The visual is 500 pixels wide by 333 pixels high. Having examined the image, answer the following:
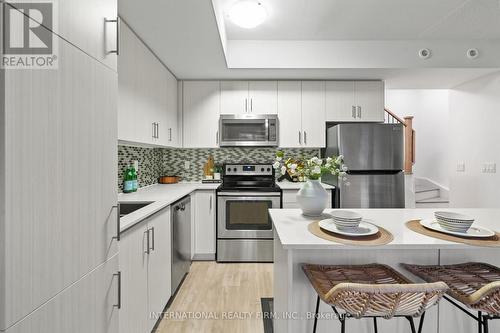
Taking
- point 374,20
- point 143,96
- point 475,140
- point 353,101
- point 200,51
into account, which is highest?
point 374,20

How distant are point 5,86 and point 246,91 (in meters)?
2.94

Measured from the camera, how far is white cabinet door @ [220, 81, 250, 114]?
341 cm

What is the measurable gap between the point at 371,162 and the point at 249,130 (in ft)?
4.89

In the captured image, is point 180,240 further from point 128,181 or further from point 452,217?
point 452,217

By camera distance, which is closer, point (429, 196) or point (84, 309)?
point (84, 309)

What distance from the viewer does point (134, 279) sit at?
1.49 m

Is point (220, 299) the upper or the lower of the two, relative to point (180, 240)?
lower

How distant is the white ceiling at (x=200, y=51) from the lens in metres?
1.88

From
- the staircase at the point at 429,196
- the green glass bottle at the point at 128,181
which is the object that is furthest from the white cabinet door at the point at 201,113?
the staircase at the point at 429,196

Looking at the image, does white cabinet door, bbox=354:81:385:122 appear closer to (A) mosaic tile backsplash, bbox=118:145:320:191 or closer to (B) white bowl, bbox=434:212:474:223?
(A) mosaic tile backsplash, bbox=118:145:320:191

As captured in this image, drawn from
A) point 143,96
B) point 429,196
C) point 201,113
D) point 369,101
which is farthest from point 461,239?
point 429,196

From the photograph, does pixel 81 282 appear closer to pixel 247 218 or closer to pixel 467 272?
pixel 467 272

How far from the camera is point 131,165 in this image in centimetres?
272

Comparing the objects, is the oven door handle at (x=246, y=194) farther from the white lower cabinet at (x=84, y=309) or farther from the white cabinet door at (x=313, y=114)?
the white lower cabinet at (x=84, y=309)
